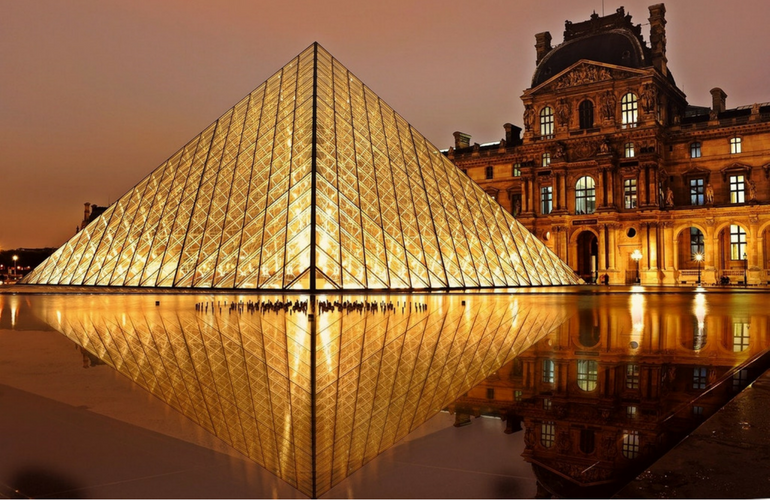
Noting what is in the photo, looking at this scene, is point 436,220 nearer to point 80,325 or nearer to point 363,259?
point 363,259

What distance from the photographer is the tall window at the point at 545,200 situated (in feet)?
153

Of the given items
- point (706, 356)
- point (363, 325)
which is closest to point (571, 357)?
point (706, 356)

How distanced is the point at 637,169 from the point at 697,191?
187 inches

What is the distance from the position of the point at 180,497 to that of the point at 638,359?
5813 mm

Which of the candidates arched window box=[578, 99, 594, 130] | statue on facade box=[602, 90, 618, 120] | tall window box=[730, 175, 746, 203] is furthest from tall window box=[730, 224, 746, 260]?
arched window box=[578, 99, 594, 130]

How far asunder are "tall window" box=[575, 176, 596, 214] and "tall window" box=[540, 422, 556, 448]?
139 ft

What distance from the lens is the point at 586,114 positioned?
4497 cm

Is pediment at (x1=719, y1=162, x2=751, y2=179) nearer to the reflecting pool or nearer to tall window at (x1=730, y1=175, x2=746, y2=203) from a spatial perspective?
tall window at (x1=730, y1=175, x2=746, y2=203)

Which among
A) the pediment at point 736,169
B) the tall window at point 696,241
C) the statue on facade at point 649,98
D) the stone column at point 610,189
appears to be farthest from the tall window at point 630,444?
the tall window at point 696,241

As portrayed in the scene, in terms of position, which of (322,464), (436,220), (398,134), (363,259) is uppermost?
(398,134)

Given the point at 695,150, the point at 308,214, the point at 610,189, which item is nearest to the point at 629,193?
the point at 610,189

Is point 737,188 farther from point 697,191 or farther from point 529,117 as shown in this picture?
point 529,117

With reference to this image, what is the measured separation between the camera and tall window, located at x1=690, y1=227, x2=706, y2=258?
142 feet

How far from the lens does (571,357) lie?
290 inches
